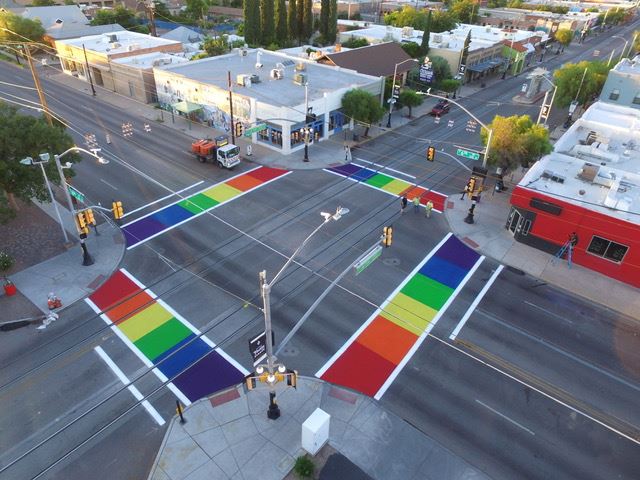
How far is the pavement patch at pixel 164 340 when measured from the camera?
20.3m

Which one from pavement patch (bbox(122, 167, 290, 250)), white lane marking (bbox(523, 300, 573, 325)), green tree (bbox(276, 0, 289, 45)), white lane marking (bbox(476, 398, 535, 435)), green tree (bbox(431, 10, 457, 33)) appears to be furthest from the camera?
green tree (bbox(431, 10, 457, 33))

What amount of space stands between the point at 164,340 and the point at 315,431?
10142mm

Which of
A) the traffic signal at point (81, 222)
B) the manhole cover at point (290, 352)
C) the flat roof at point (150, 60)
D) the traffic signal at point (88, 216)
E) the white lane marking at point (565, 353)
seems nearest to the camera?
the white lane marking at point (565, 353)

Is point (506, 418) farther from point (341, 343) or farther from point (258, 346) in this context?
point (258, 346)

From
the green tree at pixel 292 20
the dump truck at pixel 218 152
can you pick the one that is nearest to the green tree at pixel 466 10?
→ the green tree at pixel 292 20

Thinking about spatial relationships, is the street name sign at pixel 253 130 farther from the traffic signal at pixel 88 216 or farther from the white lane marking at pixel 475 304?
the white lane marking at pixel 475 304

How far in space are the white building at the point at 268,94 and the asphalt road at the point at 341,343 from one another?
34.4 feet

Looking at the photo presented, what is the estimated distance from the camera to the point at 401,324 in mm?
23891

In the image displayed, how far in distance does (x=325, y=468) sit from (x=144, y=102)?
54389 millimetres

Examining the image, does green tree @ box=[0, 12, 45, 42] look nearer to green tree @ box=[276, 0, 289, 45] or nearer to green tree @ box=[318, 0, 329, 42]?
green tree @ box=[276, 0, 289, 45]

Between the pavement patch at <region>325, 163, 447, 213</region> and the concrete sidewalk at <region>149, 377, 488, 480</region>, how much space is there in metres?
20.7

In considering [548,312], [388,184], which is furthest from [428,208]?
[548,312]

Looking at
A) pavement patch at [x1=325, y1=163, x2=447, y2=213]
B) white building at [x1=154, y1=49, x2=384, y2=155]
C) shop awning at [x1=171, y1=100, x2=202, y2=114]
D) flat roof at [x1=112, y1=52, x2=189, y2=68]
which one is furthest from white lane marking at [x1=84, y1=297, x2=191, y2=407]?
flat roof at [x1=112, y1=52, x2=189, y2=68]

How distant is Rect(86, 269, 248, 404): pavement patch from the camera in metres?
20.3
